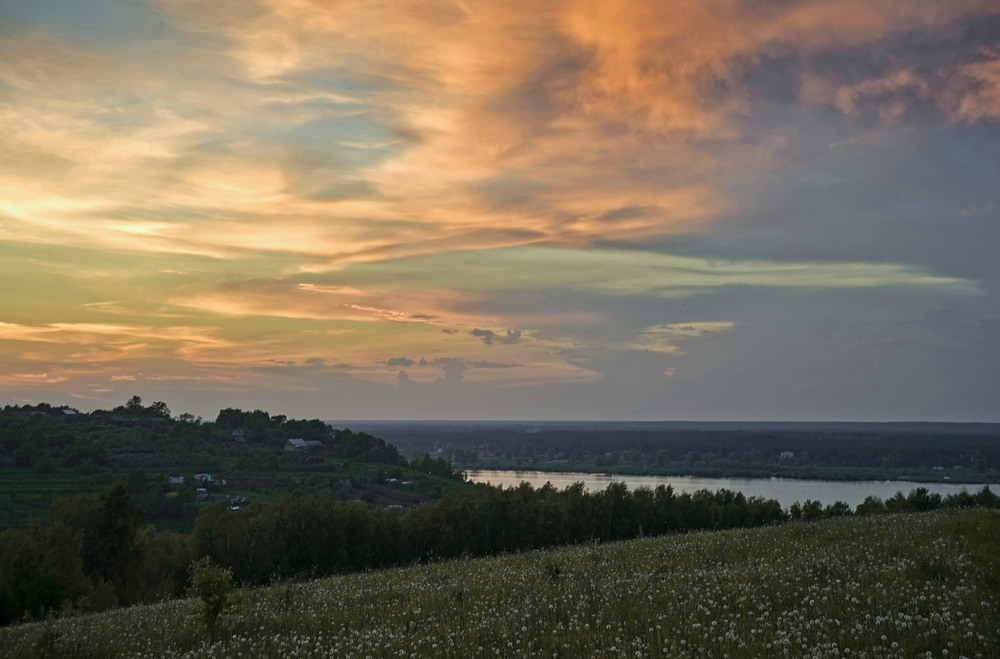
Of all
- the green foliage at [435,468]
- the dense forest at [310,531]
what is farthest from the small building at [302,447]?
the dense forest at [310,531]

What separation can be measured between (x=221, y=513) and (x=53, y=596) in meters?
16.0

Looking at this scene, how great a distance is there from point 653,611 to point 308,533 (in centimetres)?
4802

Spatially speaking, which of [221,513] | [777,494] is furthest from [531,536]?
[777,494]

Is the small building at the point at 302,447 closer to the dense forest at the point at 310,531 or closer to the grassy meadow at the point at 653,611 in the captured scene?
the dense forest at the point at 310,531

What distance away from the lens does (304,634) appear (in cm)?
1459

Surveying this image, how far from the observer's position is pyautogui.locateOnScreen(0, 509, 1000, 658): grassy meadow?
1066cm

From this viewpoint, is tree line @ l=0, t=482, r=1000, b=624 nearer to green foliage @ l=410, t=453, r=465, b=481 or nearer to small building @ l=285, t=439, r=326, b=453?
green foliage @ l=410, t=453, r=465, b=481

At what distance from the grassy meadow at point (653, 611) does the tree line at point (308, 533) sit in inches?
984

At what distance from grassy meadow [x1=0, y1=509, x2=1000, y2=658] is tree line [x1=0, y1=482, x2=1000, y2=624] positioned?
82.0ft

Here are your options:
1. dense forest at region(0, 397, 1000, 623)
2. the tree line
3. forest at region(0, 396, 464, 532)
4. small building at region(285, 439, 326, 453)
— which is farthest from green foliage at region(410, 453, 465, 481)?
the tree line

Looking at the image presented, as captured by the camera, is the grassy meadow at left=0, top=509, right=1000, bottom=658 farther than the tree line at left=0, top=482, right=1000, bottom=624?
No

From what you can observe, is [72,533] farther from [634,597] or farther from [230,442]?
[230,442]

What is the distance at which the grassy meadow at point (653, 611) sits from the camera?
420 inches

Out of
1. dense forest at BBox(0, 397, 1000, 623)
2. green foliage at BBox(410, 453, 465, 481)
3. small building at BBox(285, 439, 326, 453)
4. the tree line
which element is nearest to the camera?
dense forest at BBox(0, 397, 1000, 623)
